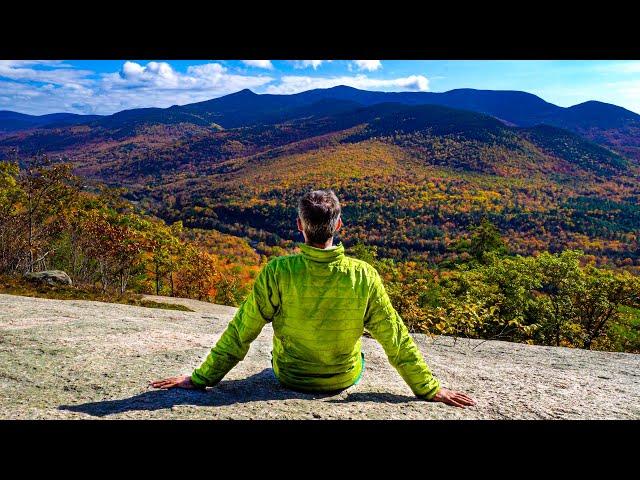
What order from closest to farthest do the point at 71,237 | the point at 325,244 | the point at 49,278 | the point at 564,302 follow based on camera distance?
1. the point at 325,244
2. the point at 49,278
3. the point at 564,302
4. the point at 71,237

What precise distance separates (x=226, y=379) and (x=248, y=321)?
1596mm

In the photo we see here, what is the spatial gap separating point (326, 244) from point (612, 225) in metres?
125

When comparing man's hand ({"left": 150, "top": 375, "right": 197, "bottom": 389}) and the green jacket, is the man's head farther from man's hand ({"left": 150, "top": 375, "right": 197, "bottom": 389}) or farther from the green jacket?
man's hand ({"left": 150, "top": 375, "right": 197, "bottom": 389})

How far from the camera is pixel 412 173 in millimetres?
172250

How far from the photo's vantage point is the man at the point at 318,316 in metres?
3.60

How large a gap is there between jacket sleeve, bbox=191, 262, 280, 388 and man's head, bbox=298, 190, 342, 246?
0.48 m

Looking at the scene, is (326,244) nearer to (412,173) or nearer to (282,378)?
(282,378)

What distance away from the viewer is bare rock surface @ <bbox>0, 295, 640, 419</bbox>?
4.00m

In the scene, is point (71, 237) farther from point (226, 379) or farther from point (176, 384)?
point (176, 384)

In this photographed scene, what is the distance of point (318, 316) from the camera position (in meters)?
3.80

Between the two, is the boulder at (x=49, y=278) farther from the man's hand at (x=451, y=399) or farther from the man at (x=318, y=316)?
the man's hand at (x=451, y=399)

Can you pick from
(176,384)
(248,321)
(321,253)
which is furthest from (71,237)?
(321,253)
